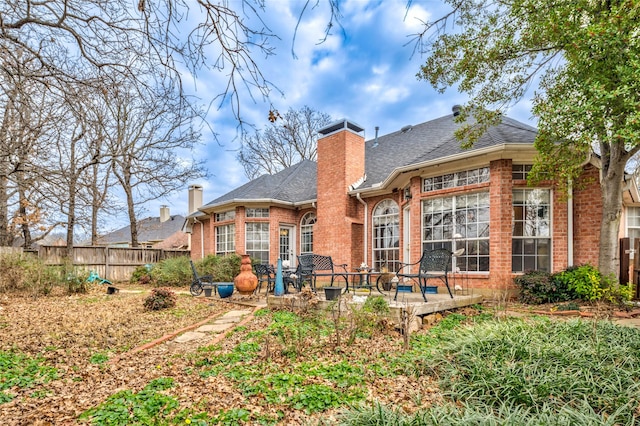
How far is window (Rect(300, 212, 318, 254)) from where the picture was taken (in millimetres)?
13916

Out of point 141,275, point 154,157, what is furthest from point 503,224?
point 141,275

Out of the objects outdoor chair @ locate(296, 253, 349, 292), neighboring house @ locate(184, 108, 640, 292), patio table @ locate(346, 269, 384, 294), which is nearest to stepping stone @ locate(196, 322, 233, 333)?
outdoor chair @ locate(296, 253, 349, 292)

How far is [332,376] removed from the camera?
11.2 feet

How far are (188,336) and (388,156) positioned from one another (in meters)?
9.83

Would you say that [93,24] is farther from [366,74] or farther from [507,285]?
[507,285]

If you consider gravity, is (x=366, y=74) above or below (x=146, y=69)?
below

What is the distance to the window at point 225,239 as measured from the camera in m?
14.4

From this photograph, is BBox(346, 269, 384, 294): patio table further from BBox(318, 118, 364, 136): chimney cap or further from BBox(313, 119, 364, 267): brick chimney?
BBox(318, 118, 364, 136): chimney cap

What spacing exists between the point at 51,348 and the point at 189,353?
1920 millimetres

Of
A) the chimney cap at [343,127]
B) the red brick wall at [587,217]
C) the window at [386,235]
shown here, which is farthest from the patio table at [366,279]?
the chimney cap at [343,127]

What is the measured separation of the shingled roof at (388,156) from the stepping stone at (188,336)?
21.5 feet

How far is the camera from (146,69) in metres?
3.90

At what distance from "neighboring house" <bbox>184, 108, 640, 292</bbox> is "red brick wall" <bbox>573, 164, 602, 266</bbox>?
0.02 meters

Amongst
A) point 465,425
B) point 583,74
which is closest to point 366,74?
point 465,425
